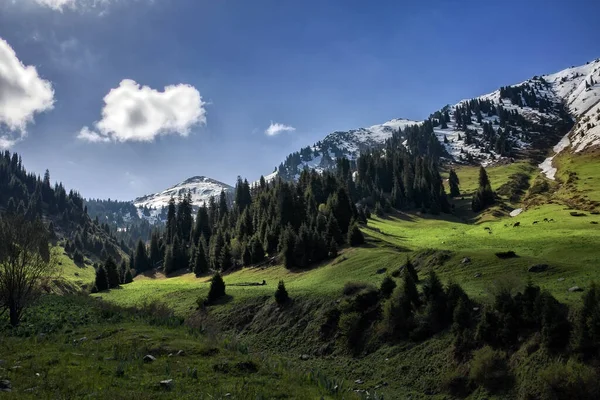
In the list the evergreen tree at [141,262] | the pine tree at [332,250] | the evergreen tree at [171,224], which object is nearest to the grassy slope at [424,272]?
the pine tree at [332,250]

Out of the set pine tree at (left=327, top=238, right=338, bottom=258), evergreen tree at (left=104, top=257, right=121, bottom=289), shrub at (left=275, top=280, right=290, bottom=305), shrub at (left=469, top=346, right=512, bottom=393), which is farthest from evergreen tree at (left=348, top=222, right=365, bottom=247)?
evergreen tree at (left=104, top=257, right=121, bottom=289)

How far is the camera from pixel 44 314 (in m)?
40.9

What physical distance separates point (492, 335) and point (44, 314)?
4214cm

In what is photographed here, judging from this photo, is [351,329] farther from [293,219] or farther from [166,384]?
[293,219]

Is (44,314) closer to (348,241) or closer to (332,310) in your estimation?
(332,310)

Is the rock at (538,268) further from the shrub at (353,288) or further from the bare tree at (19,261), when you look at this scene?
the bare tree at (19,261)

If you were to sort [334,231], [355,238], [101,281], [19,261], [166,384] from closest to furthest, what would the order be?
[166,384] < [19,261] < [355,238] < [334,231] < [101,281]

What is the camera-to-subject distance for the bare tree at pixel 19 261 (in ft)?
111

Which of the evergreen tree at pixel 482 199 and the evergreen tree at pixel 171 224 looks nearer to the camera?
the evergreen tree at pixel 482 199

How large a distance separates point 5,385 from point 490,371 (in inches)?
987

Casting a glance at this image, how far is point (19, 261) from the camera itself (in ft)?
114

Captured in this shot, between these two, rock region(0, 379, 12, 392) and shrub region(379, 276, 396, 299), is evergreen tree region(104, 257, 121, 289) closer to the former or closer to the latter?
shrub region(379, 276, 396, 299)

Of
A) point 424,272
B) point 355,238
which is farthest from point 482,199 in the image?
point 424,272

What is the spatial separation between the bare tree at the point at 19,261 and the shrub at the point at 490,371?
36178mm
